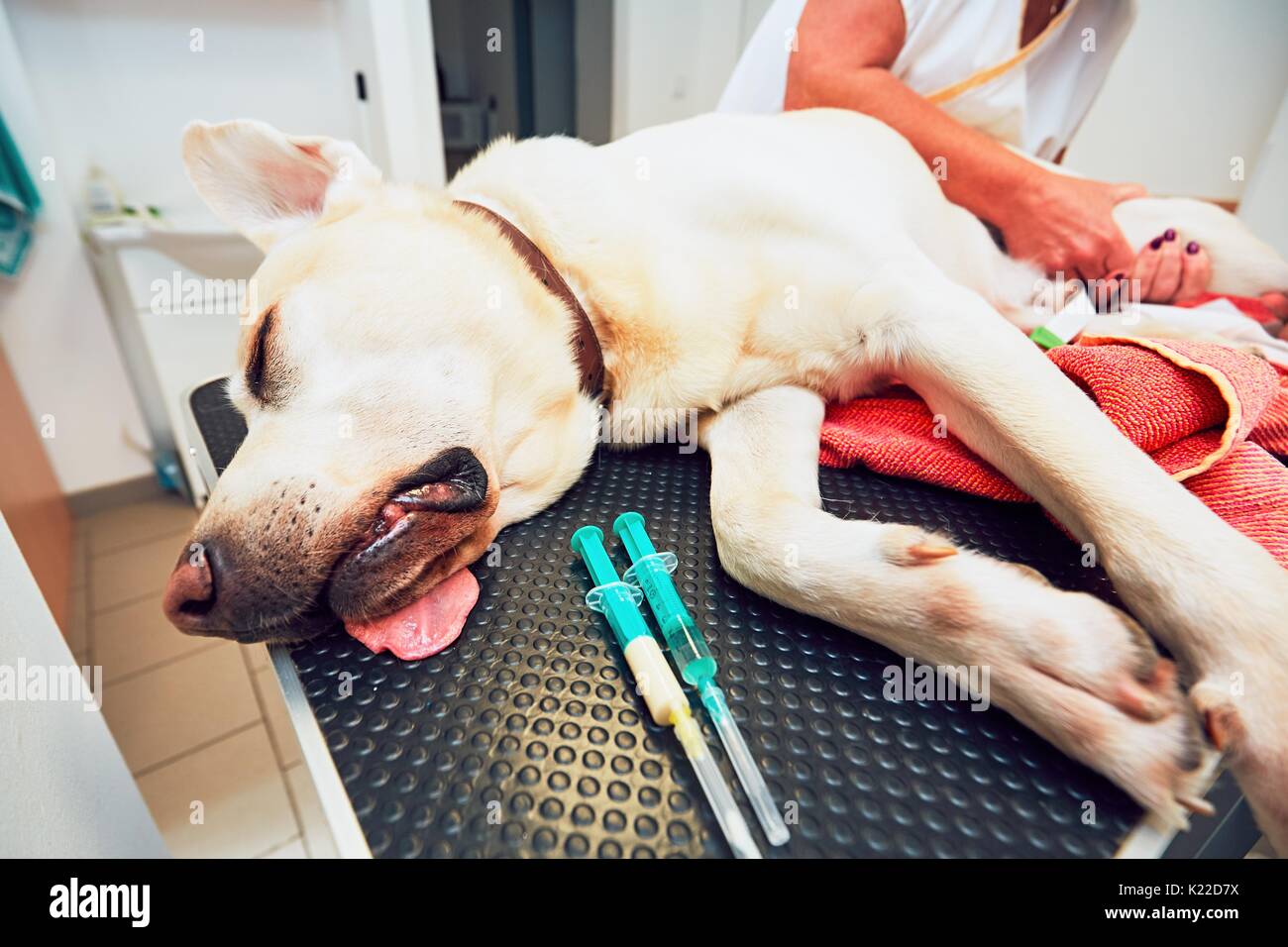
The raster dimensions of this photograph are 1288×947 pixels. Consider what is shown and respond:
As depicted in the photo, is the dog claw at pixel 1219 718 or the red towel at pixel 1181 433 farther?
the red towel at pixel 1181 433

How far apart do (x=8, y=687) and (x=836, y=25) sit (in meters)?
1.98

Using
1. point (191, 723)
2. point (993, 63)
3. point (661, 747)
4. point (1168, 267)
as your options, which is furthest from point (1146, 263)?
point (191, 723)

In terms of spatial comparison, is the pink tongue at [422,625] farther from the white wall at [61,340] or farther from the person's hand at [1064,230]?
the white wall at [61,340]

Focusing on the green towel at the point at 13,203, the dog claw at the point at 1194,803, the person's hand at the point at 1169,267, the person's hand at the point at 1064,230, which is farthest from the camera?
the green towel at the point at 13,203

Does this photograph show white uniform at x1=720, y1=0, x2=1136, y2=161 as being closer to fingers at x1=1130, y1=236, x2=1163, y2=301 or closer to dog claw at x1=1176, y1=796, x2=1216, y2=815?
fingers at x1=1130, y1=236, x2=1163, y2=301

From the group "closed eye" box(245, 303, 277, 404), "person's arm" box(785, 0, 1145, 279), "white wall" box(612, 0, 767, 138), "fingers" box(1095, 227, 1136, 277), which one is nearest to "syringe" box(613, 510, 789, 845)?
"closed eye" box(245, 303, 277, 404)

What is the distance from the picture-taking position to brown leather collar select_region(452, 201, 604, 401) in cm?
87

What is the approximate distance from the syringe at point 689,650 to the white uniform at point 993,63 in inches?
61.9

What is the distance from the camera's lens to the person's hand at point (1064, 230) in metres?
1.37

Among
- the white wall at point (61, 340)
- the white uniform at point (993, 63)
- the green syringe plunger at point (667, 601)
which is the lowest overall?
the white wall at point (61, 340)

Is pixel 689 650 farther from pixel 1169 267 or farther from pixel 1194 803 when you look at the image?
pixel 1169 267

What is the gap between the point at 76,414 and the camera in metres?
2.31

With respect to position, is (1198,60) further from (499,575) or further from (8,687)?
(8,687)

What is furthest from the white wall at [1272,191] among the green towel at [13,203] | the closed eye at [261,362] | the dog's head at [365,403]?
the green towel at [13,203]
